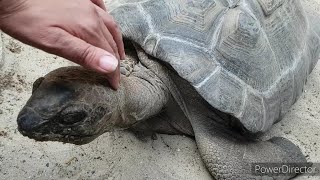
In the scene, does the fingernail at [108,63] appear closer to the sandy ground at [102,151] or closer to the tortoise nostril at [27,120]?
the tortoise nostril at [27,120]

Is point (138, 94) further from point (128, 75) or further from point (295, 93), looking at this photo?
point (295, 93)

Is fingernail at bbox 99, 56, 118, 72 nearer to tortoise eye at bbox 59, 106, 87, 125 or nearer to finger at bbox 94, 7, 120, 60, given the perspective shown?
finger at bbox 94, 7, 120, 60

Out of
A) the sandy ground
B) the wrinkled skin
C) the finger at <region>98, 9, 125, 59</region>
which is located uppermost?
the finger at <region>98, 9, 125, 59</region>

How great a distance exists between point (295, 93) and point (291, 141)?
0.30 metres

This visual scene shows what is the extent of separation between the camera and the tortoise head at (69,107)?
1.85 m

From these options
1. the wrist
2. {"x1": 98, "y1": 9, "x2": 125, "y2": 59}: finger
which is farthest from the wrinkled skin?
the wrist

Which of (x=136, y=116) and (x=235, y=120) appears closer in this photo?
(x=136, y=116)

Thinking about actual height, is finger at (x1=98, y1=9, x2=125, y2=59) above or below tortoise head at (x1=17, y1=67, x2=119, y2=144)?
→ above

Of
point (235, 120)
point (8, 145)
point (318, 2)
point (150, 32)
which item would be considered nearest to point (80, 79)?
point (150, 32)

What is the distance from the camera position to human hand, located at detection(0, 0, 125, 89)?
5.60 ft

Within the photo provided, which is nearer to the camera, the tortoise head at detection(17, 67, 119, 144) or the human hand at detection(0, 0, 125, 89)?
the human hand at detection(0, 0, 125, 89)

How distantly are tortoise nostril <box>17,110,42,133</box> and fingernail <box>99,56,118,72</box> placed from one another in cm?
33

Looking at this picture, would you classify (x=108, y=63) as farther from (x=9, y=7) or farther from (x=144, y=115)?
(x=144, y=115)

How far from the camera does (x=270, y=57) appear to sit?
2746 mm
